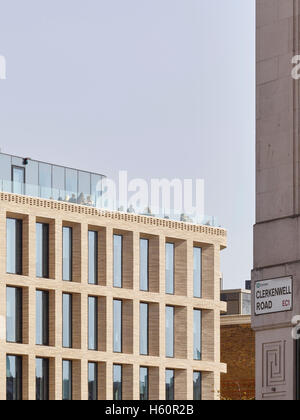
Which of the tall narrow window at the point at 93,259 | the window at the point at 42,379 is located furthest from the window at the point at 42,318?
the tall narrow window at the point at 93,259

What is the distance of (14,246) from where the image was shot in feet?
258

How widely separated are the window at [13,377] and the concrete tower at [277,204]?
56.6 m

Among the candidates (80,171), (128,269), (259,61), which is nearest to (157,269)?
(128,269)

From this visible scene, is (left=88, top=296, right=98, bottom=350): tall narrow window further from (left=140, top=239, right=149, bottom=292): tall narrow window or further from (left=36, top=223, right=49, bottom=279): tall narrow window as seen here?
(left=140, top=239, right=149, bottom=292): tall narrow window

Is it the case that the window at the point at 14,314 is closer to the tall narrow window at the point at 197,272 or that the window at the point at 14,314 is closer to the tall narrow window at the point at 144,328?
the tall narrow window at the point at 144,328

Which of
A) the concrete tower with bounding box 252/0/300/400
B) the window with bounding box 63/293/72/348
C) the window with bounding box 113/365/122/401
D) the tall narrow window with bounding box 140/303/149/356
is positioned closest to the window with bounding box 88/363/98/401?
the window with bounding box 113/365/122/401

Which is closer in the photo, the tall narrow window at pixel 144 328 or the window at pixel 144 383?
the window at pixel 144 383

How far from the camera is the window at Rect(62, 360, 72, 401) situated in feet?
261

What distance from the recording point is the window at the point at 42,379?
257 feet

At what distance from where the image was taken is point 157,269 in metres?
84.9

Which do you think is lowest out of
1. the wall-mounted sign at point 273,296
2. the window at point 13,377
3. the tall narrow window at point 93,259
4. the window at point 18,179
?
the wall-mounted sign at point 273,296

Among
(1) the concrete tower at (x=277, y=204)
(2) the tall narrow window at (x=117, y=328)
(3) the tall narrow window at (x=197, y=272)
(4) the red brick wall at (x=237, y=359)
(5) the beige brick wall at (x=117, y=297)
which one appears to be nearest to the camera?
(1) the concrete tower at (x=277, y=204)

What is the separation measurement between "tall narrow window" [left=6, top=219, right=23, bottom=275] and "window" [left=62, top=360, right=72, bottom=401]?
633 centimetres

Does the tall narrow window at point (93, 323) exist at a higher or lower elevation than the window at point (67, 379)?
higher
